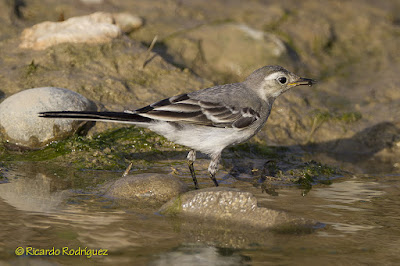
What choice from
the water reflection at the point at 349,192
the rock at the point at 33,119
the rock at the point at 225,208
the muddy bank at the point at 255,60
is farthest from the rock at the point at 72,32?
the rock at the point at 225,208

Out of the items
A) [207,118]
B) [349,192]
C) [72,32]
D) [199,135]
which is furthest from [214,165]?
[72,32]

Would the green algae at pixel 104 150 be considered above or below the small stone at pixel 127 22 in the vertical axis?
below

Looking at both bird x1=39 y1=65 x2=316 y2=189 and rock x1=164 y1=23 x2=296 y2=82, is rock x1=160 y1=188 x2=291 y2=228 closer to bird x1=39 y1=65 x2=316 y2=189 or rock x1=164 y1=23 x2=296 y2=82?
bird x1=39 y1=65 x2=316 y2=189

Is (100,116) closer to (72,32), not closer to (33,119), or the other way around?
(33,119)

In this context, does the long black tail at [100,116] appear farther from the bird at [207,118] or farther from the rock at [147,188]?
the rock at [147,188]

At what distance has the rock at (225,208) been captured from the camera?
562cm

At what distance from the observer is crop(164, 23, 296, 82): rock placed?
12.3 metres

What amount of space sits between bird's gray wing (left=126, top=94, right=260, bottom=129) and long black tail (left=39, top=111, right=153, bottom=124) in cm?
9

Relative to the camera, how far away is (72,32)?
1135 cm

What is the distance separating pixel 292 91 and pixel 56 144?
5.52m

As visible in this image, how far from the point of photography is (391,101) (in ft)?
39.6

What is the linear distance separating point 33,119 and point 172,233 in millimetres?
4305

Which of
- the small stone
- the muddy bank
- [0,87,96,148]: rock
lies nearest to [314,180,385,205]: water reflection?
the muddy bank

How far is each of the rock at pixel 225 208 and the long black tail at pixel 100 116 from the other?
4.08 ft
